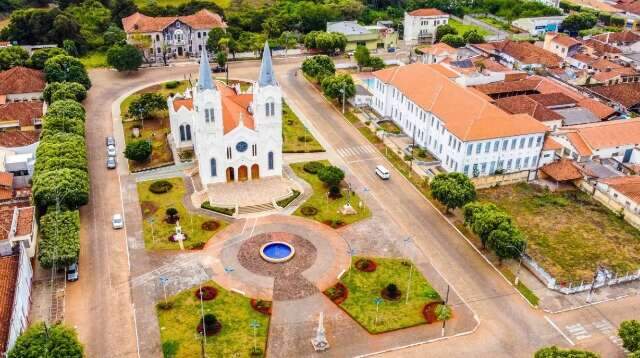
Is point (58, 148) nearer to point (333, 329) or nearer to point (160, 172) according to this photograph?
point (160, 172)

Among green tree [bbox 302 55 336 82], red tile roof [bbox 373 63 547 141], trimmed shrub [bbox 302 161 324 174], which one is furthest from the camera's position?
green tree [bbox 302 55 336 82]

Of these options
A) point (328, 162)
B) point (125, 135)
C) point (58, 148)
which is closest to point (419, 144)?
point (328, 162)

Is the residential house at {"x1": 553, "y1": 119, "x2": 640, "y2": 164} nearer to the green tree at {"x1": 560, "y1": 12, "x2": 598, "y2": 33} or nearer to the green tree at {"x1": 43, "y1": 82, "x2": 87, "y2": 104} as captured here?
the green tree at {"x1": 43, "y1": 82, "x2": 87, "y2": 104}

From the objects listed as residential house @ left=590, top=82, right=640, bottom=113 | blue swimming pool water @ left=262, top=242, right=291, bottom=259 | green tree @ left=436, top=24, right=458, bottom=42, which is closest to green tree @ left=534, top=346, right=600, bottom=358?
blue swimming pool water @ left=262, top=242, right=291, bottom=259

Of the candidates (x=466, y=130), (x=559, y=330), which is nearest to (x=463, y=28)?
(x=466, y=130)

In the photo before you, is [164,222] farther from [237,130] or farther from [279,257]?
[279,257]

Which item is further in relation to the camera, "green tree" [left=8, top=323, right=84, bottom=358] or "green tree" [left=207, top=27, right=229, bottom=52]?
"green tree" [left=207, top=27, right=229, bottom=52]

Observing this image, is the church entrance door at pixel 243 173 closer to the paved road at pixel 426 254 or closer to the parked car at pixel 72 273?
the paved road at pixel 426 254
